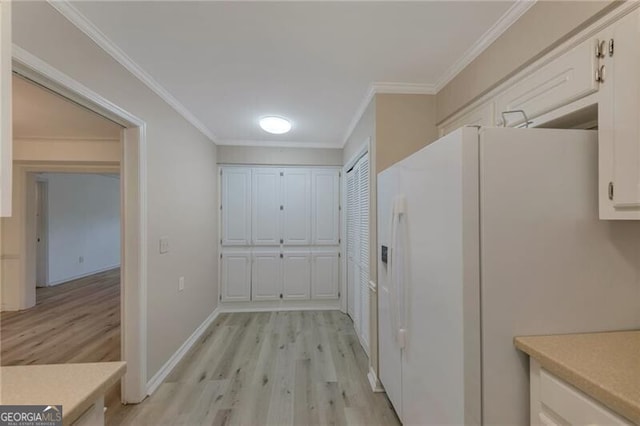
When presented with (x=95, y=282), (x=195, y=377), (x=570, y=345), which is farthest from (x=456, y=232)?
(x=95, y=282)

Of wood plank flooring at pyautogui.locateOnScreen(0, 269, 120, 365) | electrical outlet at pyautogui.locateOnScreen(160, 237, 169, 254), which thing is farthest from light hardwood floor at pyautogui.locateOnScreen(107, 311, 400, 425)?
electrical outlet at pyautogui.locateOnScreen(160, 237, 169, 254)

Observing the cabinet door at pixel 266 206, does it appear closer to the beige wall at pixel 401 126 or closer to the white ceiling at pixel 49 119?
the white ceiling at pixel 49 119

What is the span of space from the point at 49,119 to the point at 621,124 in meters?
4.39

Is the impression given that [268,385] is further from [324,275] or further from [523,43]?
[523,43]

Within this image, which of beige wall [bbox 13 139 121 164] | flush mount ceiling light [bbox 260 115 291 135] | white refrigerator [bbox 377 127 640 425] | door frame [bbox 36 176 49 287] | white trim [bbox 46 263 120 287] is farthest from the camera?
white trim [bbox 46 263 120 287]

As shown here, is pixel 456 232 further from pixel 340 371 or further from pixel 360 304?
pixel 360 304

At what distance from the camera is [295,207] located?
405 cm

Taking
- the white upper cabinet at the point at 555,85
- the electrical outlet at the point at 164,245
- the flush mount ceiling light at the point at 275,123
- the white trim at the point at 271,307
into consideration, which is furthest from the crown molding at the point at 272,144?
the white upper cabinet at the point at 555,85

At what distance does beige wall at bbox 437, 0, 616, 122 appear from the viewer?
114cm

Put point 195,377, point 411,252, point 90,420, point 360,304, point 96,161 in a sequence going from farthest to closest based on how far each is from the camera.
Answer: point 96,161, point 360,304, point 195,377, point 411,252, point 90,420

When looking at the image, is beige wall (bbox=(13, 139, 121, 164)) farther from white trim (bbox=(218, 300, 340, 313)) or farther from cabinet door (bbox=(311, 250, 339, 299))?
cabinet door (bbox=(311, 250, 339, 299))

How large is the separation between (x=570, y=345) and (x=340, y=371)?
189 centimetres

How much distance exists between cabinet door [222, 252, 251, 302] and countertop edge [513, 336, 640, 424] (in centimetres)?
352

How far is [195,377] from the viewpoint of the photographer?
2.34 meters
